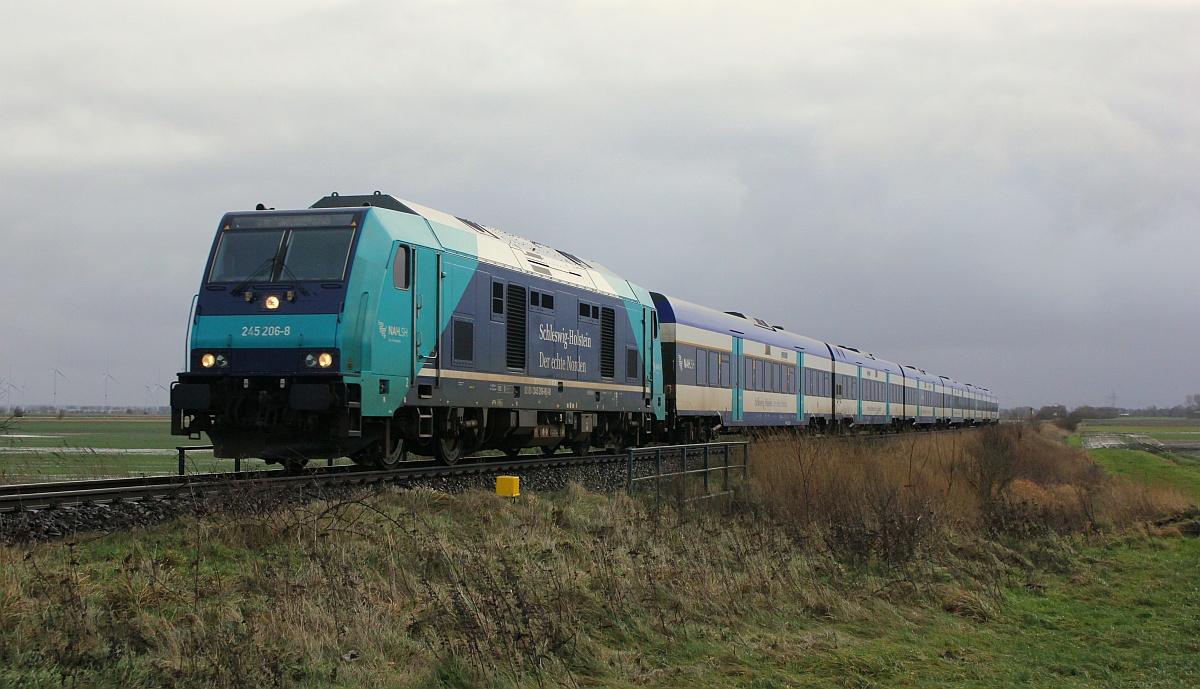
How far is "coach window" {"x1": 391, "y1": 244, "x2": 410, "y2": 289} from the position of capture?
14.5 meters

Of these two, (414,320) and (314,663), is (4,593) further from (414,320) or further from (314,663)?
(414,320)

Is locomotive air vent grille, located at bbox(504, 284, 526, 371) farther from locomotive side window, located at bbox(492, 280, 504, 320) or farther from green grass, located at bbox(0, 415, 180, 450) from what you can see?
green grass, located at bbox(0, 415, 180, 450)

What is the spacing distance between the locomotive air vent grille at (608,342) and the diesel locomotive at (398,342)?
1.7 inches

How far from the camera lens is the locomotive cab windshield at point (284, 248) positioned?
1407 cm

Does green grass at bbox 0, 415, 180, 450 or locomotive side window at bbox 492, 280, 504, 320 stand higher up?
locomotive side window at bbox 492, 280, 504, 320

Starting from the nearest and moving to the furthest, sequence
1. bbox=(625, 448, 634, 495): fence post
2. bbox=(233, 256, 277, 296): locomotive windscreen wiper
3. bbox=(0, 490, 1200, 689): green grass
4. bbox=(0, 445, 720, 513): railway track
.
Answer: bbox=(0, 490, 1200, 689): green grass → bbox=(0, 445, 720, 513): railway track → bbox=(233, 256, 277, 296): locomotive windscreen wiper → bbox=(625, 448, 634, 495): fence post

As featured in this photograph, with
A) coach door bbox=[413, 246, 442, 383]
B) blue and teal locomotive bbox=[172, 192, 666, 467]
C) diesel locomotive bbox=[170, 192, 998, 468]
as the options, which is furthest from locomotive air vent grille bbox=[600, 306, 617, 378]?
coach door bbox=[413, 246, 442, 383]

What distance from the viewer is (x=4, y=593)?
7.38 meters

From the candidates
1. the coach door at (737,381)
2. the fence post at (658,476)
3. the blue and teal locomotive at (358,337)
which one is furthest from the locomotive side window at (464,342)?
Result: the coach door at (737,381)

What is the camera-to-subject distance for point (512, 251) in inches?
732

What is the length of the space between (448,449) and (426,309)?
114 inches

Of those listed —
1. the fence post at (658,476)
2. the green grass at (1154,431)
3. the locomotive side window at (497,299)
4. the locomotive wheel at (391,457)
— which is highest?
the locomotive side window at (497,299)

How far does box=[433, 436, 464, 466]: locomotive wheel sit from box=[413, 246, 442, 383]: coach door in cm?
163

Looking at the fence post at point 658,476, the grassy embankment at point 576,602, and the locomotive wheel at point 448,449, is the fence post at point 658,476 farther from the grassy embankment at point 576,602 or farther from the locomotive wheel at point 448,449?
the locomotive wheel at point 448,449
